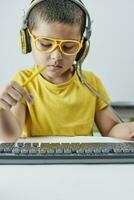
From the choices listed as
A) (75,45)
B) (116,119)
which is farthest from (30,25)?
(116,119)

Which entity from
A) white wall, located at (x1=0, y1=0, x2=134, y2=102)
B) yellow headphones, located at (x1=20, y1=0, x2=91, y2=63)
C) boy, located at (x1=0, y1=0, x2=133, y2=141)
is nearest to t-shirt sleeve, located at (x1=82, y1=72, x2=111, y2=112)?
boy, located at (x1=0, y1=0, x2=133, y2=141)

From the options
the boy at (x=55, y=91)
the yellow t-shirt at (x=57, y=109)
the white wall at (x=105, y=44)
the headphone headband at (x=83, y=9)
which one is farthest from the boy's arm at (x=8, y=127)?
the white wall at (x=105, y=44)

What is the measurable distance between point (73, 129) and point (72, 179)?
1.82ft

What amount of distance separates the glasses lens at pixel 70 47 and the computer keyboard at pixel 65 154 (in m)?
0.33

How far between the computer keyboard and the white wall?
951mm

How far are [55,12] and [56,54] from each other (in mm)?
137

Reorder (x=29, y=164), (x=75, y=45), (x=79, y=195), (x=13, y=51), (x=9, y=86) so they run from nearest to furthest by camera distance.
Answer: (x=79, y=195), (x=29, y=164), (x=9, y=86), (x=75, y=45), (x=13, y=51)

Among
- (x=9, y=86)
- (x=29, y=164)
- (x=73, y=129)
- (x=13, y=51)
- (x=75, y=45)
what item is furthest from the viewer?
(x=13, y=51)

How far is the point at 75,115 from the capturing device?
1093 millimetres

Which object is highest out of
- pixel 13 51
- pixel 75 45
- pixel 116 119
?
pixel 75 45

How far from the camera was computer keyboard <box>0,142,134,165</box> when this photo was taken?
1.92ft

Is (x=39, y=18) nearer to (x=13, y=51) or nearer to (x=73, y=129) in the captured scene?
(x=73, y=129)

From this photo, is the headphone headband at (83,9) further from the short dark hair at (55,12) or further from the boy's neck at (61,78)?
the boy's neck at (61,78)

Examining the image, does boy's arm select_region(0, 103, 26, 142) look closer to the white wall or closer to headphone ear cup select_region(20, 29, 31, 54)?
headphone ear cup select_region(20, 29, 31, 54)
